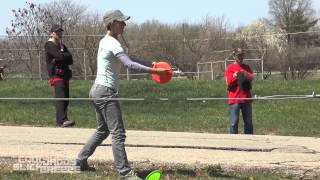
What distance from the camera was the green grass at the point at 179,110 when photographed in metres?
13.6

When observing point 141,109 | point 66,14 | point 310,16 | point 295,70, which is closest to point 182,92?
point 141,109

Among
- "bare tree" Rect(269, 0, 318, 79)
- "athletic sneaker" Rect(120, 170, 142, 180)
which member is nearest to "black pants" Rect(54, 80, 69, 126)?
"athletic sneaker" Rect(120, 170, 142, 180)

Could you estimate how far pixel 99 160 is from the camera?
7684mm

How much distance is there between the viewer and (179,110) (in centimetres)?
1622

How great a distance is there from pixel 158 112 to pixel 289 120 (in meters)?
3.37

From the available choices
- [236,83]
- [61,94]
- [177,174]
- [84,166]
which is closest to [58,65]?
[61,94]

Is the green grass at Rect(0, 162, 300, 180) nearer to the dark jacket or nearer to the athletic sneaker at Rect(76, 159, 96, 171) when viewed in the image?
the athletic sneaker at Rect(76, 159, 96, 171)

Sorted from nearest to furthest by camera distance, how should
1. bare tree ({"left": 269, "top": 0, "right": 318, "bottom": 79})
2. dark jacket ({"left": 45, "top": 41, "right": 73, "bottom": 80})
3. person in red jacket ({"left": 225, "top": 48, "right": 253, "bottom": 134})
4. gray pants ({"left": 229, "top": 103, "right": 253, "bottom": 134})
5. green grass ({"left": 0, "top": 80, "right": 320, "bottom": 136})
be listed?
person in red jacket ({"left": 225, "top": 48, "right": 253, "bottom": 134}), gray pants ({"left": 229, "top": 103, "right": 253, "bottom": 134}), dark jacket ({"left": 45, "top": 41, "right": 73, "bottom": 80}), green grass ({"left": 0, "top": 80, "right": 320, "bottom": 136}), bare tree ({"left": 269, "top": 0, "right": 318, "bottom": 79})

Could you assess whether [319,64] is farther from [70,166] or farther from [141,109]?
[70,166]

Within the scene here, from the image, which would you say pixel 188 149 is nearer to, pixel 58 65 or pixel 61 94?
pixel 61 94

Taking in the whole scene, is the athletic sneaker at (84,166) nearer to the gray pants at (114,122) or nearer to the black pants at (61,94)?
the gray pants at (114,122)

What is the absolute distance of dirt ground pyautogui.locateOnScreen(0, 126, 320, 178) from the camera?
7.69 m

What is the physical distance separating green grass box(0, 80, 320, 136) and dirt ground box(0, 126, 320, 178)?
218 cm

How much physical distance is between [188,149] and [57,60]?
3675mm
